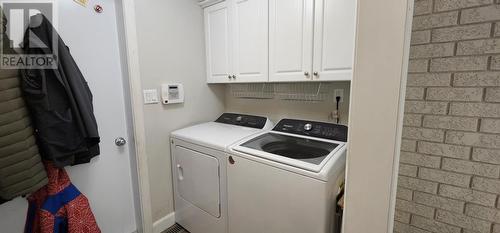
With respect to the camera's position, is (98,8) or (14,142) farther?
(98,8)

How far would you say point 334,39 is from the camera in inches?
57.4

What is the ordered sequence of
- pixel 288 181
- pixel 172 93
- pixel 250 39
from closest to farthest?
pixel 288 181
pixel 250 39
pixel 172 93

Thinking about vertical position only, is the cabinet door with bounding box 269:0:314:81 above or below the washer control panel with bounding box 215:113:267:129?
above

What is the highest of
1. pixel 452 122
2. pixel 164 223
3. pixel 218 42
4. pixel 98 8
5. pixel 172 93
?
pixel 98 8

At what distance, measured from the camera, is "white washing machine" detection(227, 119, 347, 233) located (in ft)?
3.82

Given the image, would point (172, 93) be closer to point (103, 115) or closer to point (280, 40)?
point (103, 115)

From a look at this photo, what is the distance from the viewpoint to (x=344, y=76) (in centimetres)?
146

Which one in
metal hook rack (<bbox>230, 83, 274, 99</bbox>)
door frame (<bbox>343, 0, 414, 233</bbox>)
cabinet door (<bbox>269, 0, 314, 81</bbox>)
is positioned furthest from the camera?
metal hook rack (<bbox>230, 83, 274, 99</bbox>)

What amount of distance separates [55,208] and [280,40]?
1.99 meters

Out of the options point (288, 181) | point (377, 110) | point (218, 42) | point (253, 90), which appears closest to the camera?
point (377, 110)

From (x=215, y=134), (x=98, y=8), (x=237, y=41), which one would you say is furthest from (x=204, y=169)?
(x=98, y=8)

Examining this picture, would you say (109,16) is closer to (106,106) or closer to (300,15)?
(106,106)

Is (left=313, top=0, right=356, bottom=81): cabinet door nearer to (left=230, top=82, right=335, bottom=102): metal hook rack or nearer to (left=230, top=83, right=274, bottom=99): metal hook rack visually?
(left=230, top=82, right=335, bottom=102): metal hook rack

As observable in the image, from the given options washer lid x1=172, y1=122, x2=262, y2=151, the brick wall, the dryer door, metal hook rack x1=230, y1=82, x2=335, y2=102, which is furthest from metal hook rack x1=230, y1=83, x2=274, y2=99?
the brick wall
